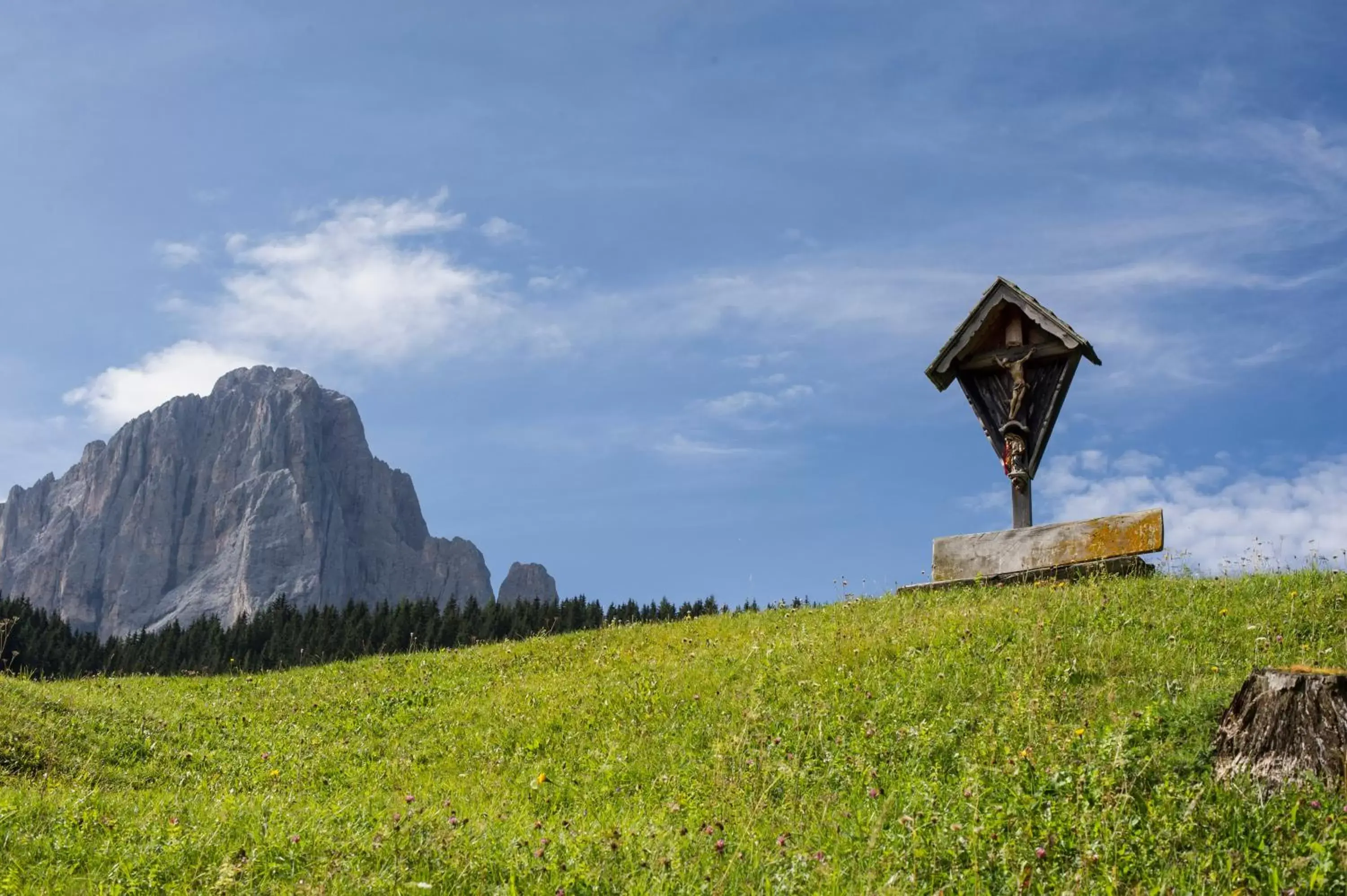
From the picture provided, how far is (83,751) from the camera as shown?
14.3 metres

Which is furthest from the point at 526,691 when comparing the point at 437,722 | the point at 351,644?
the point at 351,644

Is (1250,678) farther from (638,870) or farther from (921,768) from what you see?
(638,870)

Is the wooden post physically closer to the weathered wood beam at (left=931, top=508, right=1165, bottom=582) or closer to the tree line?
the weathered wood beam at (left=931, top=508, right=1165, bottom=582)

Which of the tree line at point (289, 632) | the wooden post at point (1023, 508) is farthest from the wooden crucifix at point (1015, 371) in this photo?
the tree line at point (289, 632)

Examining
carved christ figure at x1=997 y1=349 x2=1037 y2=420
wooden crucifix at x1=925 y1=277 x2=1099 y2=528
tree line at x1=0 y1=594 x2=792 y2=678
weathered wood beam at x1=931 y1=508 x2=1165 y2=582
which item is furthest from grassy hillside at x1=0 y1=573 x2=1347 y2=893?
tree line at x1=0 y1=594 x2=792 y2=678

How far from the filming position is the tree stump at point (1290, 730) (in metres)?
8.15

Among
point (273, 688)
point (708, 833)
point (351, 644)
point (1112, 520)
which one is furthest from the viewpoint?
point (351, 644)

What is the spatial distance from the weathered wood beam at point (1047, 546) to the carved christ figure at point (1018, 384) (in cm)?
192

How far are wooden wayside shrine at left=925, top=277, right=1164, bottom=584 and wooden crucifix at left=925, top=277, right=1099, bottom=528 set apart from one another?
0.05ft

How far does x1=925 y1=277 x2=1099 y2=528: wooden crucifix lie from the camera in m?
17.8

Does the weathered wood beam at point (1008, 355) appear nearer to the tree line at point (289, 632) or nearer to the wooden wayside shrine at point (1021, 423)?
the wooden wayside shrine at point (1021, 423)

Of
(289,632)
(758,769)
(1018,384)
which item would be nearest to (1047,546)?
(1018,384)

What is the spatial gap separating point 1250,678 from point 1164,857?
219 centimetres

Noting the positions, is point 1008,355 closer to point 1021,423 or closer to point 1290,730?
point 1021,423
